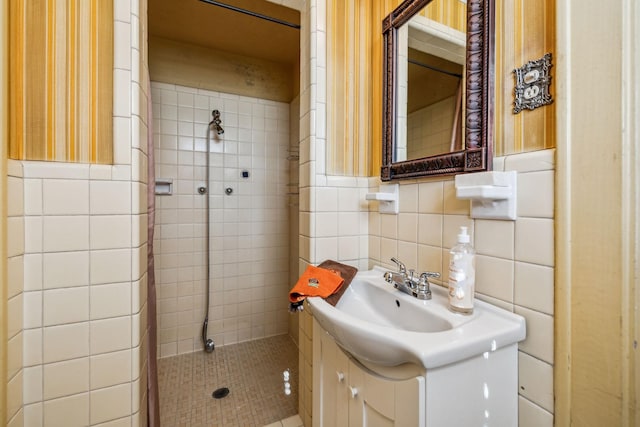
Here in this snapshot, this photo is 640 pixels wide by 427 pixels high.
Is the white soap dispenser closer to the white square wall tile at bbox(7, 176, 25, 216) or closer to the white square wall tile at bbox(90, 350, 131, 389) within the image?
the white square wall tile at bbox(90, 350, 131, 389)

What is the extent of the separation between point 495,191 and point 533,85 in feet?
0.92

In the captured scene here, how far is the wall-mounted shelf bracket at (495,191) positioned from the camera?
68 centimetres

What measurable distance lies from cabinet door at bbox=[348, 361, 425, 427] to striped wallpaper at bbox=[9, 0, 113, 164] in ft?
3.46

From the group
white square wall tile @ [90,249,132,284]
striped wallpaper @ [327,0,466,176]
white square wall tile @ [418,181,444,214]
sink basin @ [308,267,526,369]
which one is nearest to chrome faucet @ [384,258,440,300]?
sink basin @ [308,267,526,369]

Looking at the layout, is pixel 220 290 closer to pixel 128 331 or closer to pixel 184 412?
pixel 184 412

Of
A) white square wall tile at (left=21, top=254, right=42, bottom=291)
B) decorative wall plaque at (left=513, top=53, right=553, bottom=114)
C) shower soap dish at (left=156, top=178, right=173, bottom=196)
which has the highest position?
decorative wall plaque at (left=513, top=53, right=553, bottom=114)

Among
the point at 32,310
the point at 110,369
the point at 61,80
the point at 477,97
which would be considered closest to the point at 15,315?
the point at 32,310

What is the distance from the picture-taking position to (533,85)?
670mm

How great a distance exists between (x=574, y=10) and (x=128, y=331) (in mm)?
1517

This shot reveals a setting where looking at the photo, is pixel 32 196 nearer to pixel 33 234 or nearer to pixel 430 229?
pixel 33 234

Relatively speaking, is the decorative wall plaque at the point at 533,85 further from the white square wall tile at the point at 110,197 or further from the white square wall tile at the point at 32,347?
the white square wall tile at the point at 32,347

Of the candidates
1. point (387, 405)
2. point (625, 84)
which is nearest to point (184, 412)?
point (387, 405)

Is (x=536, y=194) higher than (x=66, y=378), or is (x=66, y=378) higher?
(x=536, y=194)

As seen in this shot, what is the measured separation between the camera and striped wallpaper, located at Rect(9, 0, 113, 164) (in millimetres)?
798
